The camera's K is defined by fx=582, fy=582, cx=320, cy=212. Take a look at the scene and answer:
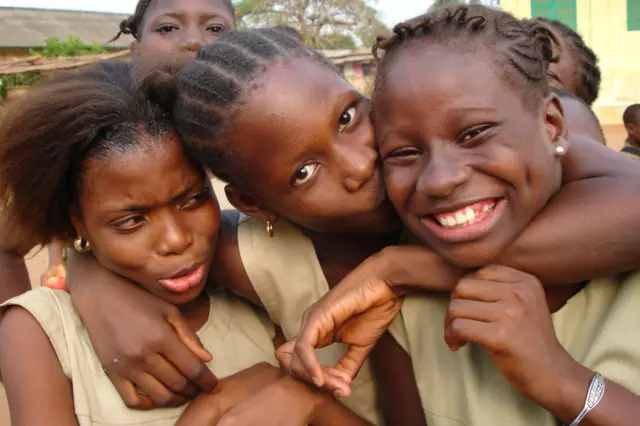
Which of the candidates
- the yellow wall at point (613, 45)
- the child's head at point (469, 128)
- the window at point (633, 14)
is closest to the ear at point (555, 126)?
the child's head at point (469, 128)

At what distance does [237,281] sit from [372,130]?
0.55 meters

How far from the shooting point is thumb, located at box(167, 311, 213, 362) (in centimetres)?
140

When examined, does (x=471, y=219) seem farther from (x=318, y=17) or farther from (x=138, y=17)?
(x=318, y=17)

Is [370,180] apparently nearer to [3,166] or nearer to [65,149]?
[65,149]

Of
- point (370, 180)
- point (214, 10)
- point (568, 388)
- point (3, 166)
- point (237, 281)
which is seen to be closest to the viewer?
point (568, 388)

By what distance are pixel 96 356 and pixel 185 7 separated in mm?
1812

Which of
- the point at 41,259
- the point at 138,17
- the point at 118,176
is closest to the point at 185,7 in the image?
the point at 138,17

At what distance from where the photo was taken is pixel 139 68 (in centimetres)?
153

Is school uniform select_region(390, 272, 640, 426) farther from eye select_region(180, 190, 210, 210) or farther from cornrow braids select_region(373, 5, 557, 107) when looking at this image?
eye select_region(180, 190, 210, 210)

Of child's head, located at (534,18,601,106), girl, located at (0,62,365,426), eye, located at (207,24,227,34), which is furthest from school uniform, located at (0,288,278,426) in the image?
eye, located at (207,24,227,34)

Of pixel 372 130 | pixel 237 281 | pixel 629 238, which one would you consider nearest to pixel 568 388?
pixel 629 238

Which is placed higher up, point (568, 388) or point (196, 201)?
point (196, 201)

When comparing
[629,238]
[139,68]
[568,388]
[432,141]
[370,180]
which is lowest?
[568,388]

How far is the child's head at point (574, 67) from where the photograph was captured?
83.5 inches
